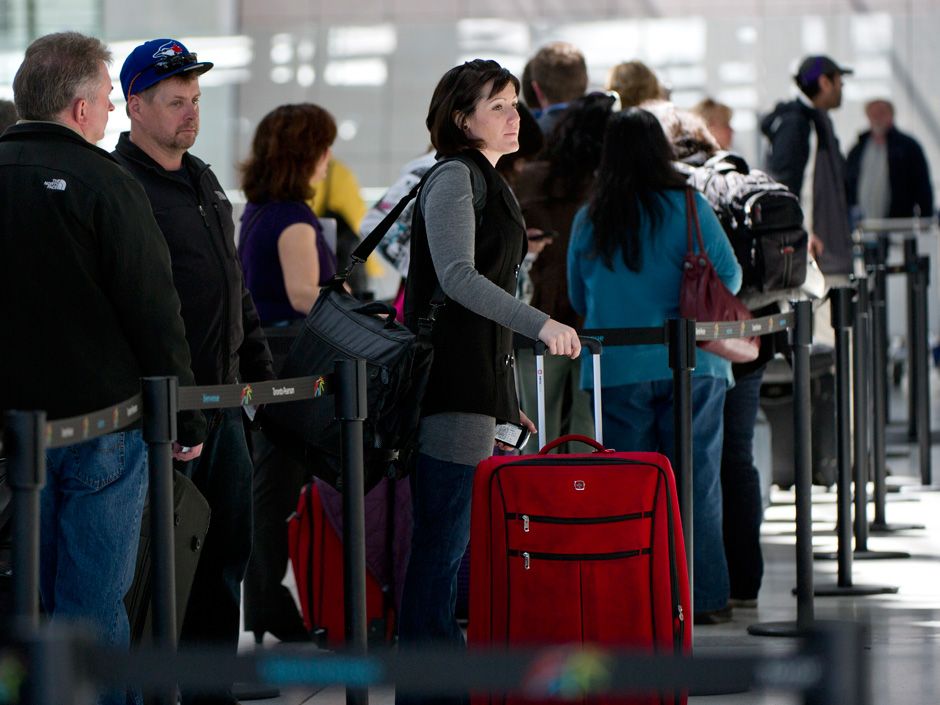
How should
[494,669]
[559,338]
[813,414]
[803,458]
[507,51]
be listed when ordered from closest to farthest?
[494,669], [559,338], [803,458], [813,414], [507,51]

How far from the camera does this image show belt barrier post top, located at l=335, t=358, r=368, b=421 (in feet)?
11.9

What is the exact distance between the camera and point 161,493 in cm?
324

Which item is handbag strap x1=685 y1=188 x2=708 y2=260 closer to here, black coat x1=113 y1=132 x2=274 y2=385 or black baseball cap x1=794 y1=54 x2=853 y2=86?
black coat x1=113 y1=132 x2=274 y2=385

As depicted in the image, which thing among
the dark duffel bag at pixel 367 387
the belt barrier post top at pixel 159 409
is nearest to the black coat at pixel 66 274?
the belt barrier post top at pixel 159 409

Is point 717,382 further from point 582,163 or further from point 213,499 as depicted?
point 213,499

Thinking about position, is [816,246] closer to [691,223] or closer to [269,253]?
[691,223]

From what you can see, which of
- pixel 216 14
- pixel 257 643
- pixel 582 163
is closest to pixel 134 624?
pixel 257 643

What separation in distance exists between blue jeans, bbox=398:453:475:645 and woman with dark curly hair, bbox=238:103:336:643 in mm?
1473

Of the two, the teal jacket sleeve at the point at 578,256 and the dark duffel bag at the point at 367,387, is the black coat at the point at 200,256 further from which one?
the teal jacket sleeve at the point at 578,256

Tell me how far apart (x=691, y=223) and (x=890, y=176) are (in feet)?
23.7

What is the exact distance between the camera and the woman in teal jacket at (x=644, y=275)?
490 cm

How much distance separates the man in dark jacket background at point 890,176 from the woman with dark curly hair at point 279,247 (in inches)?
278

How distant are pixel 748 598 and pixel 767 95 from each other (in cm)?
882

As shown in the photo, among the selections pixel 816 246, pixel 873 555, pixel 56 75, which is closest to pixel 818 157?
pixel 816 246
